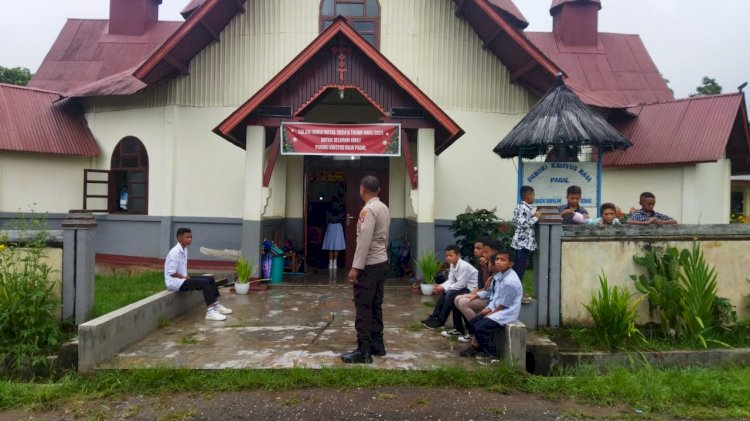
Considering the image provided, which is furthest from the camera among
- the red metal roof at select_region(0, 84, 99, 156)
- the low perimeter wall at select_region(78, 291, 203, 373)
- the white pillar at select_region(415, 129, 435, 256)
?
the red metal roof at select_region(0, 84, 99, 156)

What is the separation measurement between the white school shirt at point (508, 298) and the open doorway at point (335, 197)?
22.6 feet

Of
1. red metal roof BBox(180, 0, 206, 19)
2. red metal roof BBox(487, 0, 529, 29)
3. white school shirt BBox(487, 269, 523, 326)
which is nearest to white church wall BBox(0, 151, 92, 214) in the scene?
red metal roof BBox(180, 0, 206, 19)

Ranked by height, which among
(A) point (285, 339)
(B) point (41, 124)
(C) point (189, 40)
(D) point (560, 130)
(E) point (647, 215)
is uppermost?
(C) point (189, 40)

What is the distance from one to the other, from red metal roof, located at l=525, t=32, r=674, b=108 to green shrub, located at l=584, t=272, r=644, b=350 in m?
10.1

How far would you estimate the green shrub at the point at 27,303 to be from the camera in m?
5.62

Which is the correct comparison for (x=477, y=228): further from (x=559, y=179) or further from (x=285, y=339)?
(x=285, y=339)

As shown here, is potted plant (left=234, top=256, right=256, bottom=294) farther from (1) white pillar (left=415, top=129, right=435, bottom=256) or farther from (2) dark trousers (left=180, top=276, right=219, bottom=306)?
(1) white pillar (left=415, top=129, right=435, bottom=256)

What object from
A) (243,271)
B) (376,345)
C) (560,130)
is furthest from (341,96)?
(376,345)

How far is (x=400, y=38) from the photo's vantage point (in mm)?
12398

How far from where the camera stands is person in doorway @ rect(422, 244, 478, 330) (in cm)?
641

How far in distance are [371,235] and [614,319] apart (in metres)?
2.83

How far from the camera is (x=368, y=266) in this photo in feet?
17.8

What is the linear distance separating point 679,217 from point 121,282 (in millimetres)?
12268

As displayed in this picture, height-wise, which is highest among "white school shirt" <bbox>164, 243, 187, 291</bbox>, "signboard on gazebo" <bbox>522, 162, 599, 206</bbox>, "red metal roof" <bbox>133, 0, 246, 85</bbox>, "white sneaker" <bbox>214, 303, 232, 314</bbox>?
"red metal roof" <bbox>133, 0, 246, 85</bbox>
